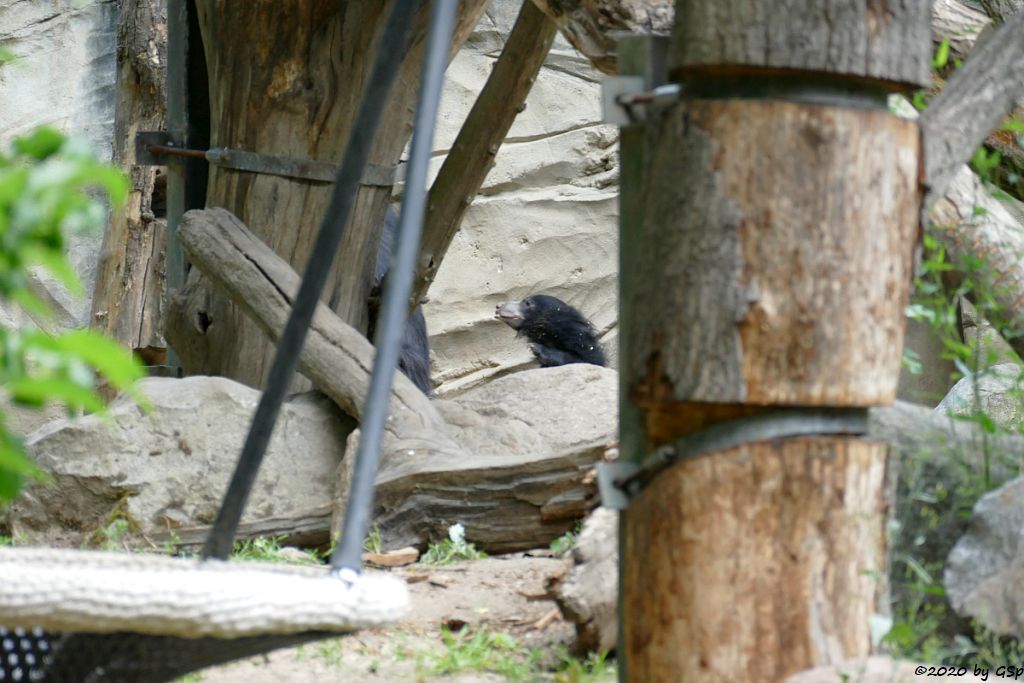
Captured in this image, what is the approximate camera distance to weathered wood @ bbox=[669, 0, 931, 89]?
61.2 inches

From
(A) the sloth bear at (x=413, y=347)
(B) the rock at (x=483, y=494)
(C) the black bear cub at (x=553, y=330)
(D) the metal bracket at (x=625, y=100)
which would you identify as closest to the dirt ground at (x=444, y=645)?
(B) the rock at (x=483, y=494)

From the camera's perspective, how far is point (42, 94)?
10.0 meters

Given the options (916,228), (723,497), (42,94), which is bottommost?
(723,497)

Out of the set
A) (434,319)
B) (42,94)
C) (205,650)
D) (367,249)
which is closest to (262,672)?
(205,650)

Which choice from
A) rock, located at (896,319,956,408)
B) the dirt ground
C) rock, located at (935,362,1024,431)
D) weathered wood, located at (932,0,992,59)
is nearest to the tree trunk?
the dirt ground

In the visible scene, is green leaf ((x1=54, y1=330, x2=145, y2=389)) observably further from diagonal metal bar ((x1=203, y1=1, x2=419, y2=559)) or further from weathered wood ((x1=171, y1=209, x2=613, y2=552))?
weathered wood ((x1=171, y1=209, x2=613, y2=552))

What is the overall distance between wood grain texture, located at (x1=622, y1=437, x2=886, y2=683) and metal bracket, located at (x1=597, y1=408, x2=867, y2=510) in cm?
1

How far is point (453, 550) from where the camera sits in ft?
11.2

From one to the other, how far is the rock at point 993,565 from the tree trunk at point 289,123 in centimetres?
260

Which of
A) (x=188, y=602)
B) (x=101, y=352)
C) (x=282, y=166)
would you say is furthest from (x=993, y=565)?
(x=282, y=166)

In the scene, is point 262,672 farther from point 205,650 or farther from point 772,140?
point 772,140

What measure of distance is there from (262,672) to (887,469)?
1394 millimetres

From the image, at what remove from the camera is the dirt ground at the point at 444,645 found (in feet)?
8.00

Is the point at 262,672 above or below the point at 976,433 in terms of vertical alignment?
below
